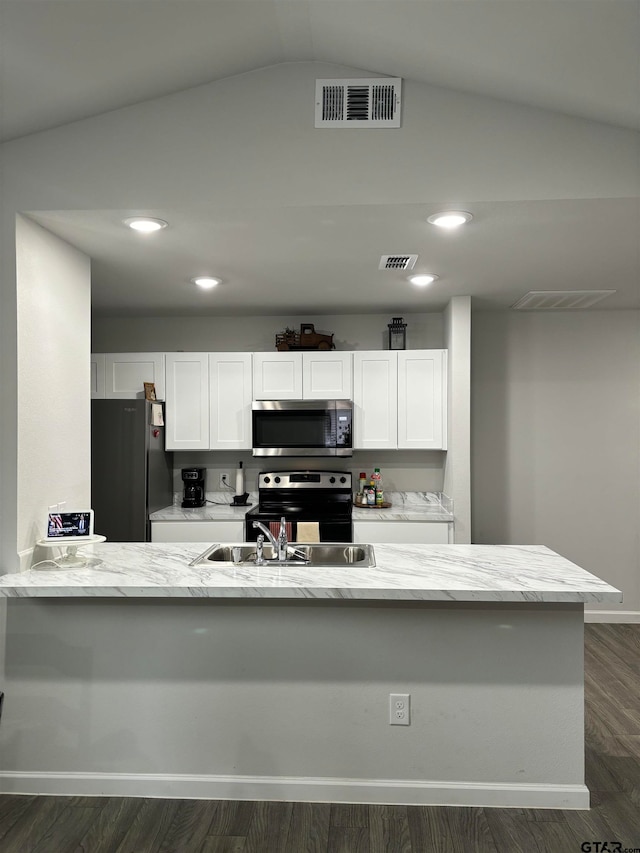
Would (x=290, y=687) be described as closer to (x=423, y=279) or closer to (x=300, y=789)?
(x=300, y=789)

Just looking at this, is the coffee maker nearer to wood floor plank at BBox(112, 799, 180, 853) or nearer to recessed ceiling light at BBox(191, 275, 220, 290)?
recessed ceiling light at BBox(191, 275, 220, 290)

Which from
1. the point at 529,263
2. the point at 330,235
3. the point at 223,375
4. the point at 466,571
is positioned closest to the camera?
the point at 466,571

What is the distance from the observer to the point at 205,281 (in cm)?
396

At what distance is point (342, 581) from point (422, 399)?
247 cm

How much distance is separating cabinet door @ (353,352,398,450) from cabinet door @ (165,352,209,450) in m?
1.13

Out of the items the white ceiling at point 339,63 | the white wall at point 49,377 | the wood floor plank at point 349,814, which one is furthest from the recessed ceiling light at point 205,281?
the wood floor plank at point 349,814

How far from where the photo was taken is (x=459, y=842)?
7.28ft

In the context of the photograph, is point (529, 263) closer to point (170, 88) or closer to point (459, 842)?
point (170, 88)

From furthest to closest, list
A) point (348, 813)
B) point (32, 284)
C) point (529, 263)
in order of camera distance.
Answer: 1. point (529, 263)
2. point (32, 284)
3. point (348, 813)

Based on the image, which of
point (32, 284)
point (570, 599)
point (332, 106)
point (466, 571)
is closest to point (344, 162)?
point (332, 106)

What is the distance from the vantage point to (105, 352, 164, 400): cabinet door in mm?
4750

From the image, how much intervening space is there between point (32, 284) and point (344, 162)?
4.71 feet

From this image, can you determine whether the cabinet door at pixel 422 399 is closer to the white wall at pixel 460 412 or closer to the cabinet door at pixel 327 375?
the white wall at pixel 460 412

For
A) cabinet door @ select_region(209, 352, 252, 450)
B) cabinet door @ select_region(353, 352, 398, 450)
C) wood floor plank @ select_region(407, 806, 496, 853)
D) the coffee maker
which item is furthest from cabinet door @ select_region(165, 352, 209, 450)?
wood floor plank @ select_region(407, 806, 496, 853)
